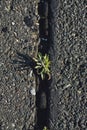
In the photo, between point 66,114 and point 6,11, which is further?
point 6,11

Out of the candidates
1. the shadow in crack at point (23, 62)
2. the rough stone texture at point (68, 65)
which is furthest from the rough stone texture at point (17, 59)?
the rough stone texture at point (68, 65)

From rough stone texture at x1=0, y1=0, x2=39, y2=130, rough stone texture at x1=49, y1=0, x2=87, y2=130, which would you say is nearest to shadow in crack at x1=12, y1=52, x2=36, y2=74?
rough stone texture at x1=0, y1=0, x2=39, y2=130

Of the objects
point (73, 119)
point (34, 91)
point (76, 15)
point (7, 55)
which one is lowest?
point (73, 119)

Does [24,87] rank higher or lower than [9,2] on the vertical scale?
lower

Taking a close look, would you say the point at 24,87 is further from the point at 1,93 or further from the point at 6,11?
the point at 6,11

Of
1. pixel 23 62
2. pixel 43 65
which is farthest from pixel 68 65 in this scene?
pixel 23 62

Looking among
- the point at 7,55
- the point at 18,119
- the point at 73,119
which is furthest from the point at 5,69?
the point at 73,119
